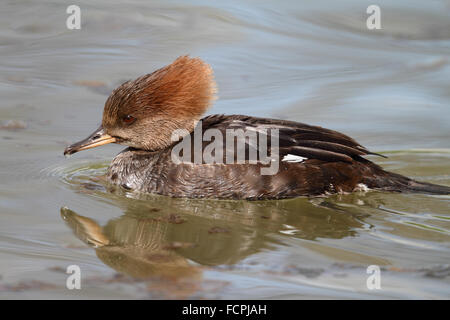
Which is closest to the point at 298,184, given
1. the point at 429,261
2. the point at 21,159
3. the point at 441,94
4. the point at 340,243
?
the point at 340,243

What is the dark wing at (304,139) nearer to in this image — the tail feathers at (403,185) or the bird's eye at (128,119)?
the tail feathers at (403,185)

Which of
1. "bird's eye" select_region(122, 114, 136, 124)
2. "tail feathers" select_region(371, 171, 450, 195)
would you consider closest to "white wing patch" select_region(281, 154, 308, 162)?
"tail feathers" select_region(371, 171, 450, 195)

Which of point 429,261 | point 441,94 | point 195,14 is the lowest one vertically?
point 429,261

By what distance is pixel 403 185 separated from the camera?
23.5ft

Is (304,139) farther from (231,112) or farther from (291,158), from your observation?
(231,112)

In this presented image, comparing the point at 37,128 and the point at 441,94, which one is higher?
the point at 441,94

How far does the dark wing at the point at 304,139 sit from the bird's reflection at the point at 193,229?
1.45 feet

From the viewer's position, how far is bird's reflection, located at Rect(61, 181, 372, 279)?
573 cm

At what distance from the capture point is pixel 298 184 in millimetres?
7102

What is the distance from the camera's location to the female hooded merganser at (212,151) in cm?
705

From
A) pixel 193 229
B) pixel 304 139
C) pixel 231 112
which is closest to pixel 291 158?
pixel 304 139

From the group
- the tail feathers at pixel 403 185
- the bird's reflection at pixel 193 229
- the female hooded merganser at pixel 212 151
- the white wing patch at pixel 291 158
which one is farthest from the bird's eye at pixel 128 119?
the tail feathers at pixel 403 185

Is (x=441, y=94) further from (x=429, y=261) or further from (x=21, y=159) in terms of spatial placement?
(x=21, y=159)

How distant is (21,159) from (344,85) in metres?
4.42
